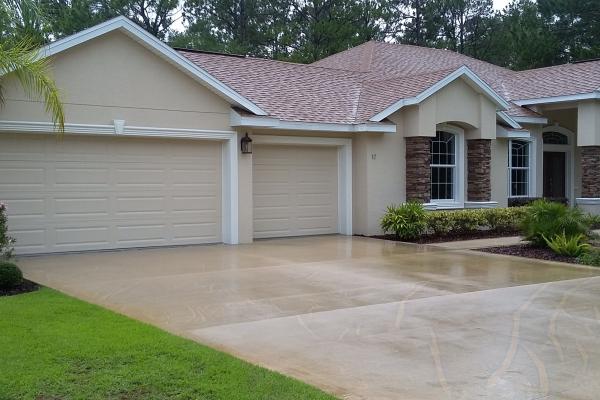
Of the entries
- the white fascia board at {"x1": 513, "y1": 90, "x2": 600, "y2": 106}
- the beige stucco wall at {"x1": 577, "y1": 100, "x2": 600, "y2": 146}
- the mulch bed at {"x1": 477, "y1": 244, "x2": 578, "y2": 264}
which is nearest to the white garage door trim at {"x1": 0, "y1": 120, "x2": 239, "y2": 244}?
the mulch bed at {"x1": 477, "y1": 244, "x2": 578, "y2": 264}

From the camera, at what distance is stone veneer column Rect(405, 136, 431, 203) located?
17766mm

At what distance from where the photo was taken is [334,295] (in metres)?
9.66

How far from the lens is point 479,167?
63.0 feet

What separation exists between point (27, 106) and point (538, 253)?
34.8ft

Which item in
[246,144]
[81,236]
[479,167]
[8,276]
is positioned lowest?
[8,276]

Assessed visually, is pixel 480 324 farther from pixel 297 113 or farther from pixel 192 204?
pixel 297 113

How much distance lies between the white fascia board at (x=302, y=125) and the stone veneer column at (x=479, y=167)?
319cm

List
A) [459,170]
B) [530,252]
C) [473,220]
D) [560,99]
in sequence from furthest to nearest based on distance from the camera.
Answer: [560,99]
[459,170]
[473,220]
[530,252]

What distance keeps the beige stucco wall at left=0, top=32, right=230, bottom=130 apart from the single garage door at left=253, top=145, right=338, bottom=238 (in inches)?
80.3

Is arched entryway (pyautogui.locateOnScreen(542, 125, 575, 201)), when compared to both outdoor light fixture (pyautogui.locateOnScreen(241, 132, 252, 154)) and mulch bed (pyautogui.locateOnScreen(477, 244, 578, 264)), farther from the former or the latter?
outdoor light fixture (pyautogui.locateOnScreen(241, 132, 252, 154))

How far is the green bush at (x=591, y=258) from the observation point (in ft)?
42.4

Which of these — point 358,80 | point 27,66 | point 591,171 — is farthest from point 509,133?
point 27,66

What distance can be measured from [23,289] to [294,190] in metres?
8.61

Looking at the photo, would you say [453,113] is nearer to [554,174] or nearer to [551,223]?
[551,223]
